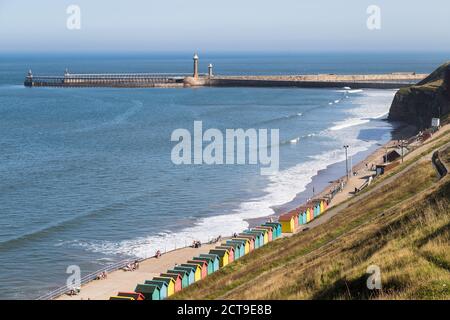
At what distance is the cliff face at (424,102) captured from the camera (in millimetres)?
79850

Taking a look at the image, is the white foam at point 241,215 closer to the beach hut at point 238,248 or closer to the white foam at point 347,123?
the beach hut at point 238,248

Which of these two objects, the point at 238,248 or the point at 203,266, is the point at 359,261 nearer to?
the point at 203,266

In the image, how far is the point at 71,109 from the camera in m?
110

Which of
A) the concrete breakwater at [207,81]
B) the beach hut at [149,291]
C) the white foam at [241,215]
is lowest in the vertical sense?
the white foam at [241,215]

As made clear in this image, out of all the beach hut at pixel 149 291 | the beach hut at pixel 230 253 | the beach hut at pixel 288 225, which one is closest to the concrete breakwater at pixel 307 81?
the beach hut at pixel 288 225

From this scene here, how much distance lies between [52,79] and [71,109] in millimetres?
66414

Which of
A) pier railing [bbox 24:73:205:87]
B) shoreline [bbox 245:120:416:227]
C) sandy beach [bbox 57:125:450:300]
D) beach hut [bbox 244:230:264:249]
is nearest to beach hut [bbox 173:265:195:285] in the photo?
sandy beach [bbox 57:125:450:300]

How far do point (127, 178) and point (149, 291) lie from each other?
1151 inches

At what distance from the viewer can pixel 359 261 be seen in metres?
18.1

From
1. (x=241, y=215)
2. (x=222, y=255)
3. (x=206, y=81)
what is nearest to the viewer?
(x=222, y=255)

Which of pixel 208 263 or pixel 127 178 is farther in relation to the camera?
pixel 127 178

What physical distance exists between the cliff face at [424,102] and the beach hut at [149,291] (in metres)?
56.4

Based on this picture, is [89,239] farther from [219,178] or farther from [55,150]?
[55,150]

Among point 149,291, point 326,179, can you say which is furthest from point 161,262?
point 326,179
